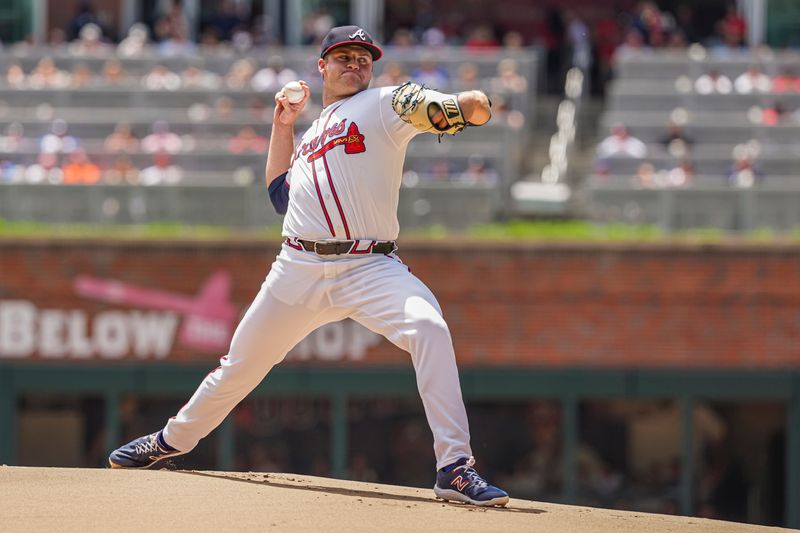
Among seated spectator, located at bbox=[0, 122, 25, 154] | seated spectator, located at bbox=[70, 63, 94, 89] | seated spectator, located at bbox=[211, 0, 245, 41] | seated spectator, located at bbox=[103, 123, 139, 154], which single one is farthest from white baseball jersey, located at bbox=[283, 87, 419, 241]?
seated spectator, located at bbox=[211, 0, 245, 41]

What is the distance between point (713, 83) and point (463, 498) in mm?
13325

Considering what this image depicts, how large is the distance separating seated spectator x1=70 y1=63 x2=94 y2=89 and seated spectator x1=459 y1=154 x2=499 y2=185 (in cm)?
582

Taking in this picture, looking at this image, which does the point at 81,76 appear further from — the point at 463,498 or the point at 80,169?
the point at 463,498

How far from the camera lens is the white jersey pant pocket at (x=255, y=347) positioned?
6.53m

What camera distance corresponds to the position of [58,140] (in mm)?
17609

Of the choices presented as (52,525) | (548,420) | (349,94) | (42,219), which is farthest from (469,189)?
(52,525)

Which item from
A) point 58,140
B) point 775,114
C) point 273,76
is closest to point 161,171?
point 58,140

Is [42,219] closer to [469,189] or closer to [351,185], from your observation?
[469,189]

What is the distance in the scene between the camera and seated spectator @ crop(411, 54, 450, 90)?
18656mm

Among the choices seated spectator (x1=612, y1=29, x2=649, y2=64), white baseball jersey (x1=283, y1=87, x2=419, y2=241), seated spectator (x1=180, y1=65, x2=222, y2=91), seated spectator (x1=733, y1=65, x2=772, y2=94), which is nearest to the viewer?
white baseball jersey (x1=283, y1=87, x2=419, y2=241)

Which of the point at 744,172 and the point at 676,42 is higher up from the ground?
the point at 676,42

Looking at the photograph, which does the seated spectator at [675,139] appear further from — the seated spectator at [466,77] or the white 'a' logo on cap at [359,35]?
the white 'a' logo on cap at [359,35]

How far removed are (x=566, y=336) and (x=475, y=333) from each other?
3.07 ft

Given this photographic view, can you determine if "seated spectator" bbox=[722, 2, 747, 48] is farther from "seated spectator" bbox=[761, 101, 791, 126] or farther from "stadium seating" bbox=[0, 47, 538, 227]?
"seated spectator" bbox=[761, 101, 791, 126]
